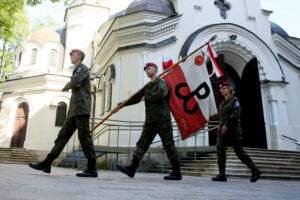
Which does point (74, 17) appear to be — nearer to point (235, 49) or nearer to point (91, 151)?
point (235, 49)

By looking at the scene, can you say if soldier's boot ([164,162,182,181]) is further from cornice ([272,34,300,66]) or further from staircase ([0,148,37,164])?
staircase ([0,148,37,164])

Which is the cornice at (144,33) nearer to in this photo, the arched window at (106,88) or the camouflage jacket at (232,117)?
the arched window at (106,88)

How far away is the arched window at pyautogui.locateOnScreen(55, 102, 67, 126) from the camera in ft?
56.1

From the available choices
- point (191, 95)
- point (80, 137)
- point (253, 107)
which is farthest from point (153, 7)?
point (80, 137)

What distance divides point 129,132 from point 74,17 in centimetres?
1497

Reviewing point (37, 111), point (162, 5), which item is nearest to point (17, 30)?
point (37, 111)

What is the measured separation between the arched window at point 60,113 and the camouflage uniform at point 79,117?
43.8ft

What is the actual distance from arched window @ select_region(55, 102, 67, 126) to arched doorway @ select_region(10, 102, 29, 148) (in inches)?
88.8

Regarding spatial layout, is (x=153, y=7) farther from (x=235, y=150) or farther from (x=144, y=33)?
(x=235, y=150)

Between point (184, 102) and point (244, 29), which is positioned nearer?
point (184, 102)

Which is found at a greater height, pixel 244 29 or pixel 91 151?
pixel 244 29

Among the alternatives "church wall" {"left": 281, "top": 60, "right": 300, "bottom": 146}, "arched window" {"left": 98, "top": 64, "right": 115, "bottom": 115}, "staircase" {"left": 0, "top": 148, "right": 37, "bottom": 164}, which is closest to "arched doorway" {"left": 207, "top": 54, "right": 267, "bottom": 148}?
"church wall" {"left": 281, "top": 60, "right": 300, "bottom": 146}

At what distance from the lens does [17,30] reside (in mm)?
20094

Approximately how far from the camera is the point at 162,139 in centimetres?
455
